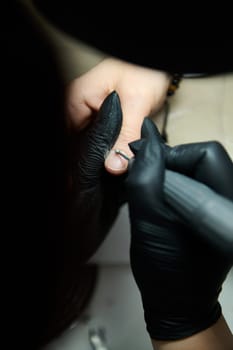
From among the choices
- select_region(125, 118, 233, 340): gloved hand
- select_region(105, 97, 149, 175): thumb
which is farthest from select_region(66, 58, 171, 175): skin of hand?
select_region(125, 118, 233, 340): gloved hand

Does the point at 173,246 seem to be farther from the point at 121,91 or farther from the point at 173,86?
the point at 173,86

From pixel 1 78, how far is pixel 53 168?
8 cm

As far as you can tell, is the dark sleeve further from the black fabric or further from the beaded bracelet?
the beaded bracelet

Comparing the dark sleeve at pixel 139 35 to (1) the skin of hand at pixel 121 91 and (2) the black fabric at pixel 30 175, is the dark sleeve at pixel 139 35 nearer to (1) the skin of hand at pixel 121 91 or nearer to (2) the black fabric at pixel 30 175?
(2) the black fabric at pixel 30 175

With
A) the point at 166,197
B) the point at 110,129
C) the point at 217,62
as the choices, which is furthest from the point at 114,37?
the point at 110,129

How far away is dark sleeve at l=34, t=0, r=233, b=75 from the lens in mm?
247

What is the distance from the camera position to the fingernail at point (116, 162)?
748mm

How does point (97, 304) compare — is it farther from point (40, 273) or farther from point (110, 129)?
point (40, 273)

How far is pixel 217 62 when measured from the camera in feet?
0.86

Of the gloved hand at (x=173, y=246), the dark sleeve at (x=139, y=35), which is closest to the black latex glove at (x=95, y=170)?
the gloved hand at (x=173, y=246)

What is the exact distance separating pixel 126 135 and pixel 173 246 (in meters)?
0.25

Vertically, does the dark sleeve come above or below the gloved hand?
above

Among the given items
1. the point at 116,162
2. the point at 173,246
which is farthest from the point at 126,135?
the point at 173,246

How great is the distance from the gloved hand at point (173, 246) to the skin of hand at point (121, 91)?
17 centimetres
